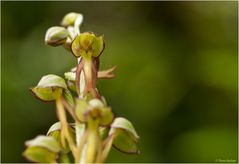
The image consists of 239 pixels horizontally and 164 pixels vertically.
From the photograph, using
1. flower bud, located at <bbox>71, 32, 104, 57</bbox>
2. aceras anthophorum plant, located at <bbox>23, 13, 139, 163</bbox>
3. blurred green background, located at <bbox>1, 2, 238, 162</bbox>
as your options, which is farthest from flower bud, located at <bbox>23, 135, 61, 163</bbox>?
blurred green background, located at <bbox>1, 2, 238, 162</bbox>

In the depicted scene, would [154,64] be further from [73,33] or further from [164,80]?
[73,33]

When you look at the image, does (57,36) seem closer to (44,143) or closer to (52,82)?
(52,82)

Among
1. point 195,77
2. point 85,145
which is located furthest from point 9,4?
point 85,145

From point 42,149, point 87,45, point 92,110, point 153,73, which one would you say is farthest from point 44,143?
point 153,73

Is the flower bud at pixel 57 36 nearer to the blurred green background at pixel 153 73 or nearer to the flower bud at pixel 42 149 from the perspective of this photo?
the flower bud at pixel 42 149

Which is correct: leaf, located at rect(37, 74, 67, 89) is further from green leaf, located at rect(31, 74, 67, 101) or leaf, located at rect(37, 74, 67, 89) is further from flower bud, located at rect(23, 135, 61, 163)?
flower bud, located at rect(23, 135, 61, 163)

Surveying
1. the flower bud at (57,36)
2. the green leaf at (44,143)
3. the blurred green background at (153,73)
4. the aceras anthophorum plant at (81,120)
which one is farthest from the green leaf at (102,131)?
the blurred green background at (153,73)
